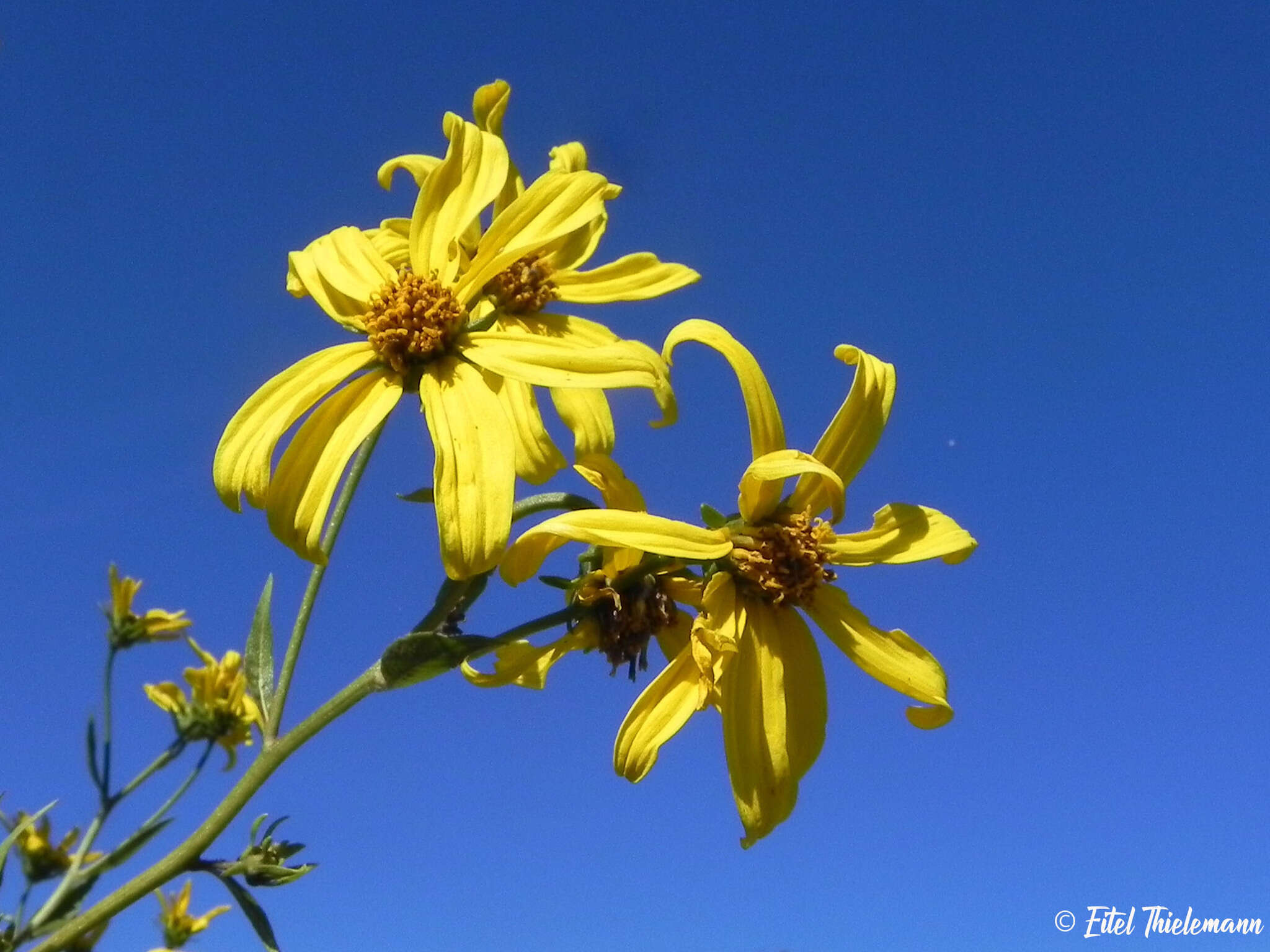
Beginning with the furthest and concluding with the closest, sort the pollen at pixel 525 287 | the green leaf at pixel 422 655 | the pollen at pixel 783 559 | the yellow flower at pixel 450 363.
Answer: the pollen at pixel 525 287
the pollen at pixel 783 559
the yellow flower at pixel 450 363
the green leaf at pixel 422 655

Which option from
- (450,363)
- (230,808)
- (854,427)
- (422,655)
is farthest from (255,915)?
(854,427)

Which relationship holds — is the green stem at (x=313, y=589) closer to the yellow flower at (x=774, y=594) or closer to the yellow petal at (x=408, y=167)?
the yellow flower at (x=774, y=594)

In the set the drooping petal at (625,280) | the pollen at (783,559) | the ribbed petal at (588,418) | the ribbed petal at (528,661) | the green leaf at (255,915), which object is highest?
the drooping petal at (625,280)

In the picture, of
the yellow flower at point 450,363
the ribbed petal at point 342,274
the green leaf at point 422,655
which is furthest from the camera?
the ribbed petal at point 342,274

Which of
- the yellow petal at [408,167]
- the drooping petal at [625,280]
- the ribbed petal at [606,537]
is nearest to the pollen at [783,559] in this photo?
the ribbed petal at [606,537]

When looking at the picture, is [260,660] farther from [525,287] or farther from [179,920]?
[179,920]

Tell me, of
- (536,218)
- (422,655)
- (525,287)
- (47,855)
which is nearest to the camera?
(422,655)

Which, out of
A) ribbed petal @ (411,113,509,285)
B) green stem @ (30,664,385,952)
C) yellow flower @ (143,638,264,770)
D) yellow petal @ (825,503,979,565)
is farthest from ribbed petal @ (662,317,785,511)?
yellow flower @ (143,638,264,770)
